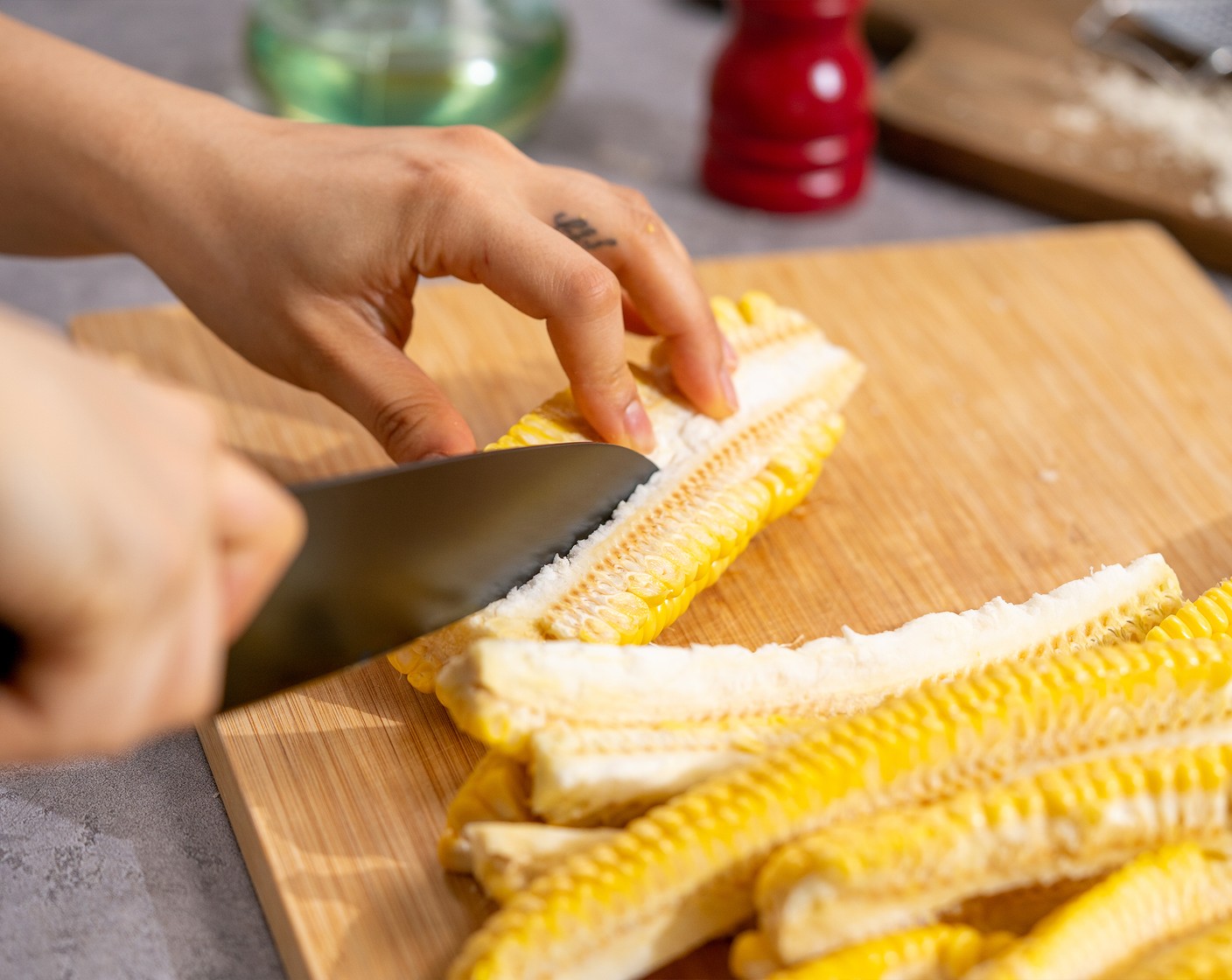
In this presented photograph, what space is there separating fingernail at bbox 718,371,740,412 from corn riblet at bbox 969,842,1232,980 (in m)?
0.70

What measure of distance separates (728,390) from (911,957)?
2.39ft

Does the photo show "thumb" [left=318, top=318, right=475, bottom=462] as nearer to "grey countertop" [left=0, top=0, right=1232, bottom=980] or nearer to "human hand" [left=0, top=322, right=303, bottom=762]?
"grey countertop" [left=0, top=0, right=1232, bottom=980]

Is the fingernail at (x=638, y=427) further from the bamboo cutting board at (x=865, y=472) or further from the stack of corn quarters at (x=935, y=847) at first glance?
the stack of corn quarters at (x=935, y=847)

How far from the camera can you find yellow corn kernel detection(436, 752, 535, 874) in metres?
1.17

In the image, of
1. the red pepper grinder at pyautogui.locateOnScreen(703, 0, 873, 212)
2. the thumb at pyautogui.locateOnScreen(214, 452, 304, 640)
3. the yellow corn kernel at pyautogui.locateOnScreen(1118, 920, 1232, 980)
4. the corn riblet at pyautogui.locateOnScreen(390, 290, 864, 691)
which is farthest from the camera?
the red pepper grinder at pyautogui.locateOnScreen(703, 0, 873, 212)

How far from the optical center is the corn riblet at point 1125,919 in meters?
→ 1.00

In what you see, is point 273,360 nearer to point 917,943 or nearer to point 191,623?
point 191,623

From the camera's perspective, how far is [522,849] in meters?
1.09

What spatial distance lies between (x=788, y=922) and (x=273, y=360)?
94 centimetres

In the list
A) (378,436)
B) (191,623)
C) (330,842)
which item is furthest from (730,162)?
(191,623)

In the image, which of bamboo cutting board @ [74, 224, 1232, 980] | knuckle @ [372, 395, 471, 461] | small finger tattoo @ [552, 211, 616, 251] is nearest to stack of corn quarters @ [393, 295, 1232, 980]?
bamboo cutting board @ [74, 224, 1232, 980]

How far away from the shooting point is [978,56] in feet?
8.89

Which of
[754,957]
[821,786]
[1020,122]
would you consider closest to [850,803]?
[821,786]

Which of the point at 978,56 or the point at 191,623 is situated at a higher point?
the point at 191,623
